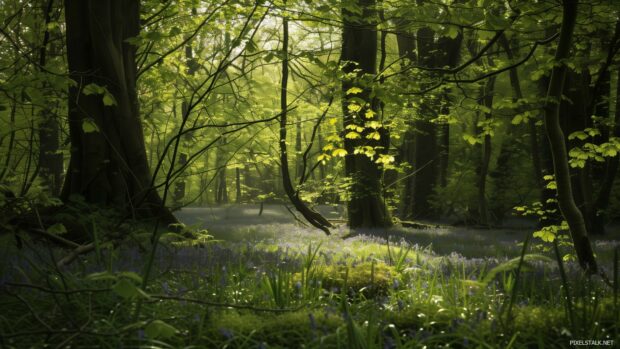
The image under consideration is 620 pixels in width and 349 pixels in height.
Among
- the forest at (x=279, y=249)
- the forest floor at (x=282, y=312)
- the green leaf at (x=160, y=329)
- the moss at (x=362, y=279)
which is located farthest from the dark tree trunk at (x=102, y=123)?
the green leaf at (x=160, y=329)

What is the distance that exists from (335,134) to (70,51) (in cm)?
473

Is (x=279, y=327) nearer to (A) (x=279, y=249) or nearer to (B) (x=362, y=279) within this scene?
(B) (x=362, y=279)

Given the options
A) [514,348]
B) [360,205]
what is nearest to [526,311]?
[514,348]

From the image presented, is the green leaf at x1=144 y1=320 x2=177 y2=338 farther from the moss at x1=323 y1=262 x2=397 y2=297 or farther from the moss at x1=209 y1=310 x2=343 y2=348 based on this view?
the moss at x1=323 y1=262 x2=397 y2=297

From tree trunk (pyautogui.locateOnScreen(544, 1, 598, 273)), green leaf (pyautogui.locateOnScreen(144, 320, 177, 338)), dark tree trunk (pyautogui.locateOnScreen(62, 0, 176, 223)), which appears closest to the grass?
green leaf (pyautogui.locateOnScreen(144, 320, 177, 338))

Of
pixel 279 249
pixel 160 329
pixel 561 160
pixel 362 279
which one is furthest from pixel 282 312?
pixel 279 249

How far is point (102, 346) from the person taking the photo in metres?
2.61

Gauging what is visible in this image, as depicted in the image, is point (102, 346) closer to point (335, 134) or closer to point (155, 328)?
point (155, 328)

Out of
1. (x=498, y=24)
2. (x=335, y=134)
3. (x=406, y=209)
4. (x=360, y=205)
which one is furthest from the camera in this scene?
(x=406, y=209)

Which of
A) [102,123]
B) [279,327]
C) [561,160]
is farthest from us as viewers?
[102,123]

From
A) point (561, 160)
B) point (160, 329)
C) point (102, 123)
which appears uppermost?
point (102, 123)

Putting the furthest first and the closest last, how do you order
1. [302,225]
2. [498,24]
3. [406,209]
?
1. [406,209]
2. [302,225]
3. [498,24]

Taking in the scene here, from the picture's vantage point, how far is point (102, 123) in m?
7.84

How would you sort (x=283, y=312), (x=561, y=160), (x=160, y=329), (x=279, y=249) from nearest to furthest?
(x=160, y=329), (x=283, y=312), (x=561, y=160), (x=279, y=249)
